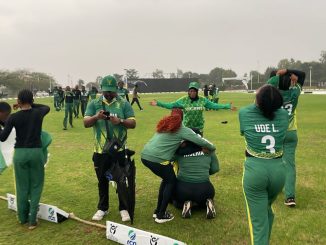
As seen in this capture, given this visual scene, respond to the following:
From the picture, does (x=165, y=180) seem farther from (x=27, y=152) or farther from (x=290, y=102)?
(x=290, y=102)

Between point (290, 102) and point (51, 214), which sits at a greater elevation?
point (290, 102)

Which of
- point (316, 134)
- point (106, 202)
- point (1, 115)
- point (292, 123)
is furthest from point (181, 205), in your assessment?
point (316, 134)

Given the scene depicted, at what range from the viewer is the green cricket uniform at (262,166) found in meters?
3.93

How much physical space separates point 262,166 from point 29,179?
3501 mm

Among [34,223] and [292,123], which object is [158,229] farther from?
[292,123]

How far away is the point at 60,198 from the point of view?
6953 millimetres

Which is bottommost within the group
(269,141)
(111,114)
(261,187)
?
(261,187)

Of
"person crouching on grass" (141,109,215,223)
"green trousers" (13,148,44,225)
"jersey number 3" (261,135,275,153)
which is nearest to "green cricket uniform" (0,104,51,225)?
"green trousers" (13,148,44,225)

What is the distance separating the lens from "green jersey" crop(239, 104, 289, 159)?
13.0 ft

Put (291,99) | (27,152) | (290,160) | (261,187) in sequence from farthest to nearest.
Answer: (290,160)
(291,99)
(27,152)
(261,187)

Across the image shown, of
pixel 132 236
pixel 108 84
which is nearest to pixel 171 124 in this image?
pixel 108 84

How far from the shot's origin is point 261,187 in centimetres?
393

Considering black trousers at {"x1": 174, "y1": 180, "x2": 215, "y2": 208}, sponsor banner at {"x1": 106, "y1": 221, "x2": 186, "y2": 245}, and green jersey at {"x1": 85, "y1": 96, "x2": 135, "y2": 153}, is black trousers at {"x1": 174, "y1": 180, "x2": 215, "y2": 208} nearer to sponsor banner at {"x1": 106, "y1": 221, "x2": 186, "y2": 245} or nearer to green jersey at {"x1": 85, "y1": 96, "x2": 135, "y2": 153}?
green jersey at {"x1": 85, "y1": 96, "x2": 135, "y2": 153}

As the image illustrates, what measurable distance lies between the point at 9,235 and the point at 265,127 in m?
3.89
